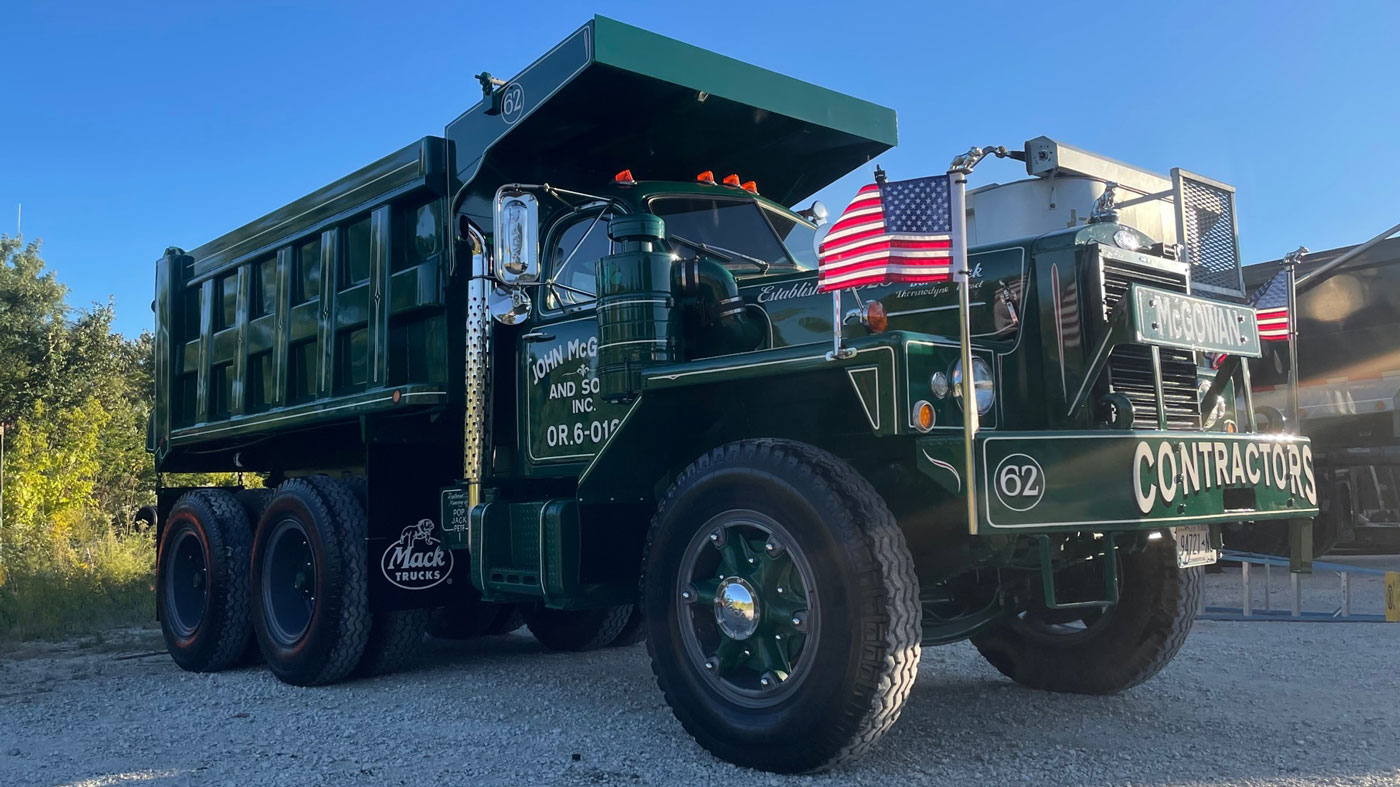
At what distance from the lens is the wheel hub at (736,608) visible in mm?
4164

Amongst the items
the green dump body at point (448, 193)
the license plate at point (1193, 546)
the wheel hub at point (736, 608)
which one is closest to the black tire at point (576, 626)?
the green dump body at point (448, 193)

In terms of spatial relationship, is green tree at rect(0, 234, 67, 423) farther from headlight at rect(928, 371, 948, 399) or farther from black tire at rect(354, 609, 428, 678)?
headlight at rect(928, 371, 948, 399)

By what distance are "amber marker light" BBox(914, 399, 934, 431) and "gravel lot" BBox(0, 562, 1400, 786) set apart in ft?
4.05

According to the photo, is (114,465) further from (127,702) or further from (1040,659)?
(1040,659)

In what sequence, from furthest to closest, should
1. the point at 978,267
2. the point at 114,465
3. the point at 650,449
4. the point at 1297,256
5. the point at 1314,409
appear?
the point at 114,465, the point at 1314,409, the point at 1297,256, the point at 650,449, the point at 978,267

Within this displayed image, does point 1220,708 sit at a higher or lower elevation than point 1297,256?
lower

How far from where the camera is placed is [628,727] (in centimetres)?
487

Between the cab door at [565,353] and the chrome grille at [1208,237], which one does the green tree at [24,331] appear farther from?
the chrome grille at [1208,237]

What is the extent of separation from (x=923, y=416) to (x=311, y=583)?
4.45 m

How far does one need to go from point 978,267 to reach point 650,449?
66.3 inches

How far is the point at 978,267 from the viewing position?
15.6 ft

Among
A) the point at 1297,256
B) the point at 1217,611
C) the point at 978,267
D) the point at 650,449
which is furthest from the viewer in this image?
the point at 1217,611

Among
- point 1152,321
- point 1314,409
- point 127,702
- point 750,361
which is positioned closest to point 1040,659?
point 1152,321

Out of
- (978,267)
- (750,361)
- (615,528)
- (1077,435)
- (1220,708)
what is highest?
(978,267)
